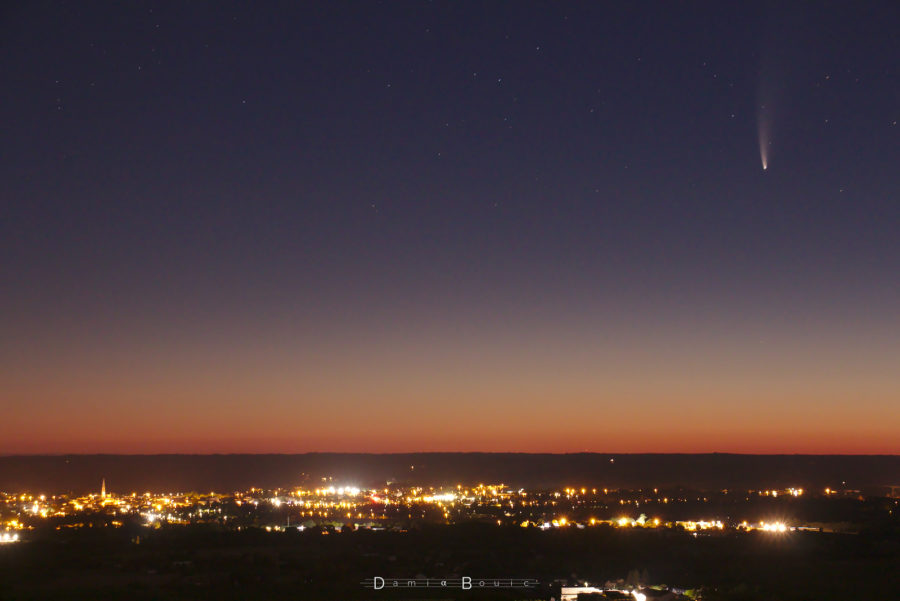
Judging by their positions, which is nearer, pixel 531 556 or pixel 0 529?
pixel 531 556

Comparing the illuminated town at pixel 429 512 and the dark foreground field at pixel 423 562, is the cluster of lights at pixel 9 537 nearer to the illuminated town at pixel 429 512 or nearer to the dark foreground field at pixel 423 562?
the illuminated town at pixel 429 512

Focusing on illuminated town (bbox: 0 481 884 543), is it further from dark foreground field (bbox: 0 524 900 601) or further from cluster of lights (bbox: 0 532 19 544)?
dark foreground field (bbox: 0 524 900 601)

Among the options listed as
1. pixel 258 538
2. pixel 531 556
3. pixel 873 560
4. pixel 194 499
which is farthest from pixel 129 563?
pixel 194 499

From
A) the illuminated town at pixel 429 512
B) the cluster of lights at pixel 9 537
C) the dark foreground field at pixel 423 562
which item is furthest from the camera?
the illuminated town at pixel 429 512

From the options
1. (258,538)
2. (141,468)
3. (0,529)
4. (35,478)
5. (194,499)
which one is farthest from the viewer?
(141,468)

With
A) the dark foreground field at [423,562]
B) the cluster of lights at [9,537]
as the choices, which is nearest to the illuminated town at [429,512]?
the cluster of lights at [9,537]

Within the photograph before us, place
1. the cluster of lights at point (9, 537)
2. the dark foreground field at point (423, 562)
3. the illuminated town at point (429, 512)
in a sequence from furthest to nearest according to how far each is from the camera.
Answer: the illuminated town at point (429, 512) < the cluster of lights at point (9, 537) < the dark foreground field at point (423, 562)

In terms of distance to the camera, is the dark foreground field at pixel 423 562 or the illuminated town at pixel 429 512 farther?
the illuminated town at pixel 429 512

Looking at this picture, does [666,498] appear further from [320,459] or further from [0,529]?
[320,459]

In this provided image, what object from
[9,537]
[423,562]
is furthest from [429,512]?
[423,562]
